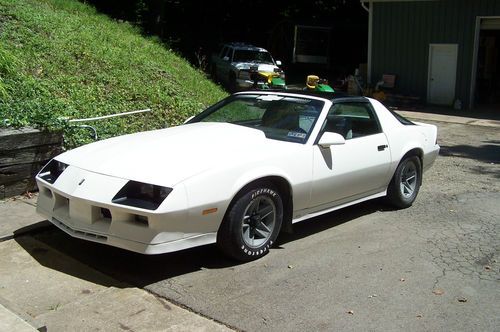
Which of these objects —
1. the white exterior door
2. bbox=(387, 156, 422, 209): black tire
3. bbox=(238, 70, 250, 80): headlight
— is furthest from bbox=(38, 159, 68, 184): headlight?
the white exterior door

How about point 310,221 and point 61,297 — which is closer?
point 61,297

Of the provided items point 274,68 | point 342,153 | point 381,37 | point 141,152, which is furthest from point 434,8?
point 141,152

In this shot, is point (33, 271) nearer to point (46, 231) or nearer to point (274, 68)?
point (46, 231)

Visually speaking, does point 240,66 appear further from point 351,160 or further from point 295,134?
point 295,134

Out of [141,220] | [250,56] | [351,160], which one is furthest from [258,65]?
[141,220]

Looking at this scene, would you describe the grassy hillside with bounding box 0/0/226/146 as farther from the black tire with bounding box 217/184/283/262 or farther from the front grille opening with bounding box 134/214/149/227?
the black tire with bounding box 217/184/283/262

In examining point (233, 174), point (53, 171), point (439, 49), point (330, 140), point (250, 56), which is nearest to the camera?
point (233, 174)

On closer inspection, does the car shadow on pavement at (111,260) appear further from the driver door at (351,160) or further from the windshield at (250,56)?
the windshield at (250,56)

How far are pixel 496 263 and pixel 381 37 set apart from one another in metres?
16.8

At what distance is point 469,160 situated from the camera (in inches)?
400

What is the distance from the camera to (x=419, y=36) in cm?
1977

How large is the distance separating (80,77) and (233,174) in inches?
223

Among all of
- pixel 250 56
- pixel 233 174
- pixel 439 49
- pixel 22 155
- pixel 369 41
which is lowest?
pixel 22 155

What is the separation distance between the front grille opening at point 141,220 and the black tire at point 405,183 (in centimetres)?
327
